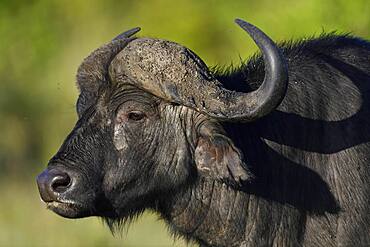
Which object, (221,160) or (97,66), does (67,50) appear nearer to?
(97,66)

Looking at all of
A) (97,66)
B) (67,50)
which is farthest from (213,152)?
(67,50)

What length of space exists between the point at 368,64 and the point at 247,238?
154 cm

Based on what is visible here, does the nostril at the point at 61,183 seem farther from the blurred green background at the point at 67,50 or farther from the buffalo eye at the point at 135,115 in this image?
the blurred green background at the point at 67,50

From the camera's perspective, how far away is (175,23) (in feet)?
74.1

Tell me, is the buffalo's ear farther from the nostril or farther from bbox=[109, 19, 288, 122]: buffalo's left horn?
the nostril

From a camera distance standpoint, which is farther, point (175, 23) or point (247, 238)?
point (175, 23)

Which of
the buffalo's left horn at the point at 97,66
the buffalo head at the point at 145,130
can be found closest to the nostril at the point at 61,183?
the buffalo head at the point at 145,130

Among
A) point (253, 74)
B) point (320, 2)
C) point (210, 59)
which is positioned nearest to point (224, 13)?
point (210, 59)

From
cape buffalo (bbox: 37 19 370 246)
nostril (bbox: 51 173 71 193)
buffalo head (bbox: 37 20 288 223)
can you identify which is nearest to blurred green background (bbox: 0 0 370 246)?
cape buffalo (bbox: 37 19 370 246)

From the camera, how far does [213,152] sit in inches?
296

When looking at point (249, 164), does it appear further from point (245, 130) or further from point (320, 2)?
point (320, 2)

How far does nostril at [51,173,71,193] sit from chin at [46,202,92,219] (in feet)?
0.38

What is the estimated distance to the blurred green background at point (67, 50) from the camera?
14039 mm

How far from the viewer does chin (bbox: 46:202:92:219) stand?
24.3 ft
